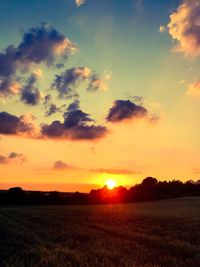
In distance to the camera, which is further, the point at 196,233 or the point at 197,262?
the point at 196,233

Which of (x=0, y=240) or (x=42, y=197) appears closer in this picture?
(x=0, y=240)

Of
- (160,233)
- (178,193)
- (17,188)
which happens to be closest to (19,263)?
(160,233)

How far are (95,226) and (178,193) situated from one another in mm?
96899

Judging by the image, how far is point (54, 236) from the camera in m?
21.6

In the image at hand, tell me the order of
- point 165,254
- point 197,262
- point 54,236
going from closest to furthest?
point 197,262 → point 165,254 → point 54,236

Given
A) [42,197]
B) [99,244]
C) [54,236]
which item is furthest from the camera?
[42,197]

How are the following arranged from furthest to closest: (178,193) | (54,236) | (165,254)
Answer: (178,193) < (54,236) < (165,254)

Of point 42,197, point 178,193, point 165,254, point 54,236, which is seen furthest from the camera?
point 178,193

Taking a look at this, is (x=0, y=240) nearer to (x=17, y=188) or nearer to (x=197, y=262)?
(x=197, y=262)

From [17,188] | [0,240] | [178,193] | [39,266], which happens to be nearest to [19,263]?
[39,266]

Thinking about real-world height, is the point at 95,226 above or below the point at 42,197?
below

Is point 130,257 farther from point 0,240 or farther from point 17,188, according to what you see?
point 17,188

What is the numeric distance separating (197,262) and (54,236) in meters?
9.41

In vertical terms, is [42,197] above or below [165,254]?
above
